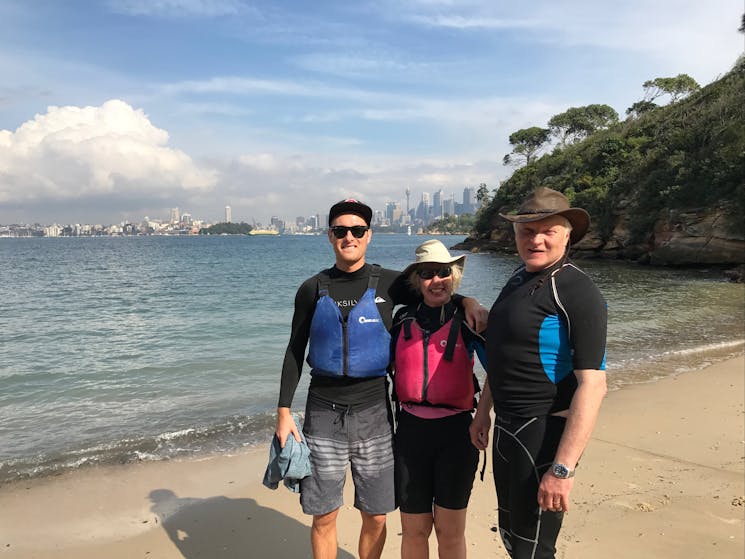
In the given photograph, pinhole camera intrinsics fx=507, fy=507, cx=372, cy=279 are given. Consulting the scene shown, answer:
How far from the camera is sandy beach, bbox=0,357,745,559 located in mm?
3668

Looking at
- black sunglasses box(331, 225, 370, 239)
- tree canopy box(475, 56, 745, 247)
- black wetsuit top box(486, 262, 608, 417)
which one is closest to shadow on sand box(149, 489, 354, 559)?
black wetsuit top box(486, 262, 608, 417)

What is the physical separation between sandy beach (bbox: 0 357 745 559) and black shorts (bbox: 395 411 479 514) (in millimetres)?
1179

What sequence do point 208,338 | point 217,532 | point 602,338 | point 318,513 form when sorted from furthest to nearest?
point 208,338, point 217,532, point 318,513, point 602,338

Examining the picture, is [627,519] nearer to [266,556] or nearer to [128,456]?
[266,556]

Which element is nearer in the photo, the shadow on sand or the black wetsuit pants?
the black wetsuit pants

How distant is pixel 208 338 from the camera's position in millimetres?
→ 13461

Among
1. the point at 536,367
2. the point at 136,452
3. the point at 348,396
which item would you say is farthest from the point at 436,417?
the point at 136,452

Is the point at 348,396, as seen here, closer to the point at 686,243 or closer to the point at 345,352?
the point at 345,352

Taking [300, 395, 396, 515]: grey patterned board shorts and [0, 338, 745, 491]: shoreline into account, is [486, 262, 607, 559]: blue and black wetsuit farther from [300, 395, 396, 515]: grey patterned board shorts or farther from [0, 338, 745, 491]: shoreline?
[0, 338, 745, 491]: shoreline

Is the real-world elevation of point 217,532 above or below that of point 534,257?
below

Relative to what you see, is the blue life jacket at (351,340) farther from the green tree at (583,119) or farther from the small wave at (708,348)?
the green tree at (583,119)

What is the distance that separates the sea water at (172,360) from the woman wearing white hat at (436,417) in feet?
12.6

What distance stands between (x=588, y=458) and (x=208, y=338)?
10603mm

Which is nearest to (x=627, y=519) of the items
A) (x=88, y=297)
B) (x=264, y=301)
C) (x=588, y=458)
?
(x=588, y=458)
